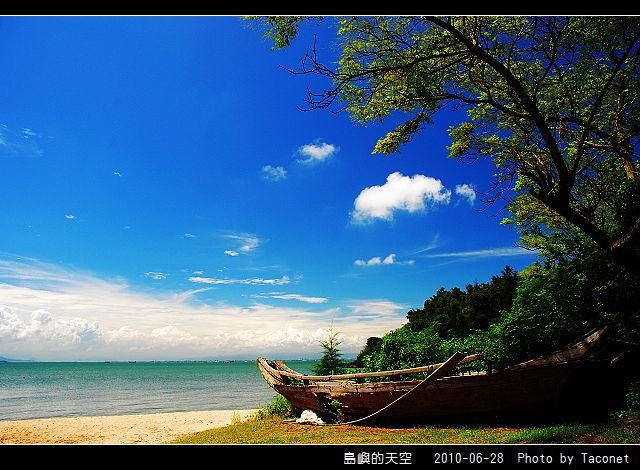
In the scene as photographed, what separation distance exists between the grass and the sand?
178 inches

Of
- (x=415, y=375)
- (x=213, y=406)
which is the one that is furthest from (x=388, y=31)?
(x=213, y=406)

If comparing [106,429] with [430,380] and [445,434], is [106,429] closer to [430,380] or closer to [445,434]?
[430,380]

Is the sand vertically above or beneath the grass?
beneath

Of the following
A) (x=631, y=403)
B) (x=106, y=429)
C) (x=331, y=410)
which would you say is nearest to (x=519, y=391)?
(x=631, y=403)

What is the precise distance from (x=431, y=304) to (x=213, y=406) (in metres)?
17.1

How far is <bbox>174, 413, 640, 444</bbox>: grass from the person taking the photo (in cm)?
600

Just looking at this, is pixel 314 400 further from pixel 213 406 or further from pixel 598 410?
pixel 213 406

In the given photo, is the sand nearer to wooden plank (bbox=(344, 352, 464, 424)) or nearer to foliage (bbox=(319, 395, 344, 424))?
A: foliage (bbox=(319, 395, 344, 424))

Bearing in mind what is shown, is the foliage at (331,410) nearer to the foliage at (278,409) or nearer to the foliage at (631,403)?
the foliage at (278,409)

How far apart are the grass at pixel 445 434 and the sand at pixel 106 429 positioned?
453cm

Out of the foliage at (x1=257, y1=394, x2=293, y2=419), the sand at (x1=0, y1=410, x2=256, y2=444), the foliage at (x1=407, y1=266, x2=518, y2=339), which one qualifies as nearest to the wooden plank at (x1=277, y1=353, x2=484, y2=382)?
the foliage at (x1=257, y1=394, x2=293, y2=419)

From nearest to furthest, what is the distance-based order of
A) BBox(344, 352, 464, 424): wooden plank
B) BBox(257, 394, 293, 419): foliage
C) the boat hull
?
the boat hull
BBox(344, 352, 464, 424): wooden plank
BBox(257, 394, 293, 419): foliage

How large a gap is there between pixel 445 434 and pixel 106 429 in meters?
13.8

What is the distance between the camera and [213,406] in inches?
946
